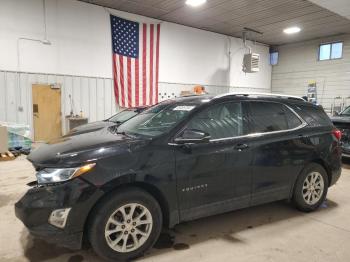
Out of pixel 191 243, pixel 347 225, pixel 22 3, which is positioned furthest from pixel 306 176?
pixel 22 3

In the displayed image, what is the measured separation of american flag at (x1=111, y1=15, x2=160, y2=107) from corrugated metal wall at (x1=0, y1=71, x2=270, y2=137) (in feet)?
1.28

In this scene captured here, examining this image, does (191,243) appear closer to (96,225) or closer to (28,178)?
(96,225)

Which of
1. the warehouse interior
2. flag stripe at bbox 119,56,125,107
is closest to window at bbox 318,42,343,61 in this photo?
the warehouse interior

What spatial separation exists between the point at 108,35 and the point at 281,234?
825 centimetres

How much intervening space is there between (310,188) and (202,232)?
1520 millimetres

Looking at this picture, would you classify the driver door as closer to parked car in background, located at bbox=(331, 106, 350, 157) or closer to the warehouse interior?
the warehouse interior

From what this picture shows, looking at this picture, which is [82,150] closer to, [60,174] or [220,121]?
[60,174]

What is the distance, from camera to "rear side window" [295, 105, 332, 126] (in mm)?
3561

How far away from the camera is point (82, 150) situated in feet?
7.77

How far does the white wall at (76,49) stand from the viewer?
7.74 m

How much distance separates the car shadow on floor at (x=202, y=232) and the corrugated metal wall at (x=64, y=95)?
5.95 metres

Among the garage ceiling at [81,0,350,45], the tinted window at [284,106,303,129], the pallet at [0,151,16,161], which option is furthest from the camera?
the garage ceiling at [81,0,350,45]

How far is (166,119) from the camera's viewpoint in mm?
2961

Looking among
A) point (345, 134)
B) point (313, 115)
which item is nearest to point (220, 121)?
point (313, 115)
